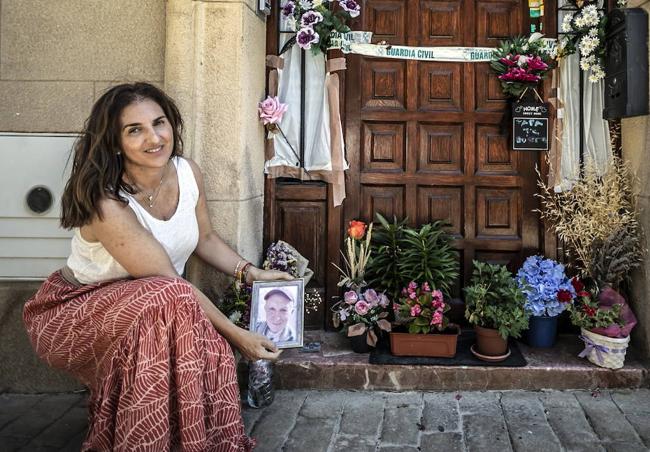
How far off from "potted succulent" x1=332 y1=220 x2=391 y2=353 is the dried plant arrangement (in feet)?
4.52

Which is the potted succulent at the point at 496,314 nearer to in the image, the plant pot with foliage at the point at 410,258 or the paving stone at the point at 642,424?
the plant pot with foliage at the point at 410,258

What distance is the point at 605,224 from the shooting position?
379 centimetres

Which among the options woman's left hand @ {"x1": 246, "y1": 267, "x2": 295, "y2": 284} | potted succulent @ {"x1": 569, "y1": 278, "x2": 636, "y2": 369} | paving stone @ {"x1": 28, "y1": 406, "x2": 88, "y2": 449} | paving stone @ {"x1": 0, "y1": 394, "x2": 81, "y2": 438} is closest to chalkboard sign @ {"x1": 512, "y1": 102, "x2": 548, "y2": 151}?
potted succulent @ {"x1": 569, "y1": 278, "x2": 636, "y2": 369}

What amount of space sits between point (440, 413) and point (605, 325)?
1.23 metres

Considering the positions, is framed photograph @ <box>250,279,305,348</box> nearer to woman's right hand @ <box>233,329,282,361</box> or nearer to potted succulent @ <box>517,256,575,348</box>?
woman's right hand @ <box>233,329,282,361</box>

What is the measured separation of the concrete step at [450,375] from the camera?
355cm

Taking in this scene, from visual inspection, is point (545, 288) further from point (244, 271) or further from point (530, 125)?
point (244, 271)

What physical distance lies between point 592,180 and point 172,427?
3.17 m

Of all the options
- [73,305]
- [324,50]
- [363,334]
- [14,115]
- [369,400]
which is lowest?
[369,400]

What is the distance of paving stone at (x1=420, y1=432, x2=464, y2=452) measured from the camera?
288cm

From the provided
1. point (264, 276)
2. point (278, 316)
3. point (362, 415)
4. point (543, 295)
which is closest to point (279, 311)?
point (278, 316)

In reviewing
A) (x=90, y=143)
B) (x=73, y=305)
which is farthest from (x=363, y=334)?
(x=90, y=143)

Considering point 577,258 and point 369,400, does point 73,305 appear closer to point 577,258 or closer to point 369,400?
point 369,400

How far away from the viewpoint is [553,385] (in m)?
3.56
